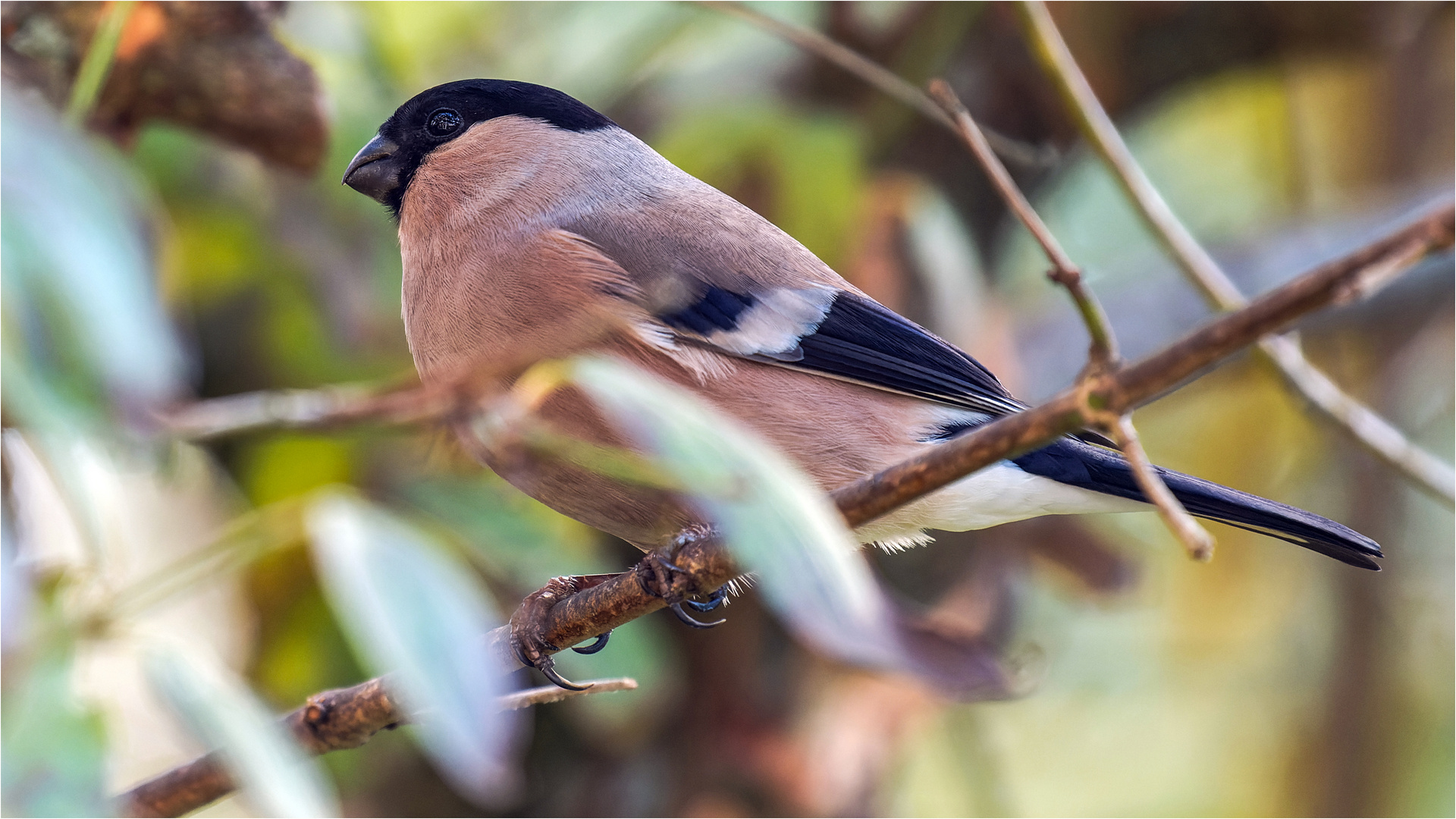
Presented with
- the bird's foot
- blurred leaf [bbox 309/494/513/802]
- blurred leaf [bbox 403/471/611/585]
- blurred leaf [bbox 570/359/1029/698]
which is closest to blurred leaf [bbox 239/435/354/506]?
blurred leaf [bbox 403/471/611/585]

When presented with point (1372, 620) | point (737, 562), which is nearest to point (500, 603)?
point (737, 562)

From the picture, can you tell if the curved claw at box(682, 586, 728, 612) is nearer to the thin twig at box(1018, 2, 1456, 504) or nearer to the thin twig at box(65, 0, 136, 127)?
the thin twig at box(1018, 2, 1456, 504)

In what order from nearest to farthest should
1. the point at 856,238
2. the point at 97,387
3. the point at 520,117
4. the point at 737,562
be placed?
1. the point at 97,387
2. the point at 737,562
3. the point at 520,117
4. the point at 856,238

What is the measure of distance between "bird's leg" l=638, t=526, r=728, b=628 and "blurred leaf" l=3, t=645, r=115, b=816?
506mm

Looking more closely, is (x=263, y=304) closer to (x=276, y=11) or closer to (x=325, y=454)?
(x=325, y=454)

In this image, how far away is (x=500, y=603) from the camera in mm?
2676

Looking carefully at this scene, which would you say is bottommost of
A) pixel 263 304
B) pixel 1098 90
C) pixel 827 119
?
pixel 263 304

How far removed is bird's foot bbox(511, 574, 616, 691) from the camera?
1.51m

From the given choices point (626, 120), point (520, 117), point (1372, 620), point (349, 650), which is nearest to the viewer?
point (520, 117)

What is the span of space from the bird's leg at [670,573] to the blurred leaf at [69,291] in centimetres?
49

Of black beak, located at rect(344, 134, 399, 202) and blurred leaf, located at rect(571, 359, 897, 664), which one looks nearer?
blurred leaf, located at rect(571, 359, 897, 664)

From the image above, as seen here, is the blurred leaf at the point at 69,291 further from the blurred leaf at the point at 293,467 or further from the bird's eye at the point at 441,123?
the blurred leaf at the point at 293,467

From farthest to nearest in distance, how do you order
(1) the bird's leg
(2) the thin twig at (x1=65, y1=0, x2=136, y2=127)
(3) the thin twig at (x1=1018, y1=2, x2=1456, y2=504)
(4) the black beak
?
1. (4) the black beak
2. (3) the thin twig at (x1=1018, y1=2, x2=1456, y2=504)
3. (2) the thin twig at (x1=65, y1=0, x2=136, y2=127)
4. (1) the bird's leg

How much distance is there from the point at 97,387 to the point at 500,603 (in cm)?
180
